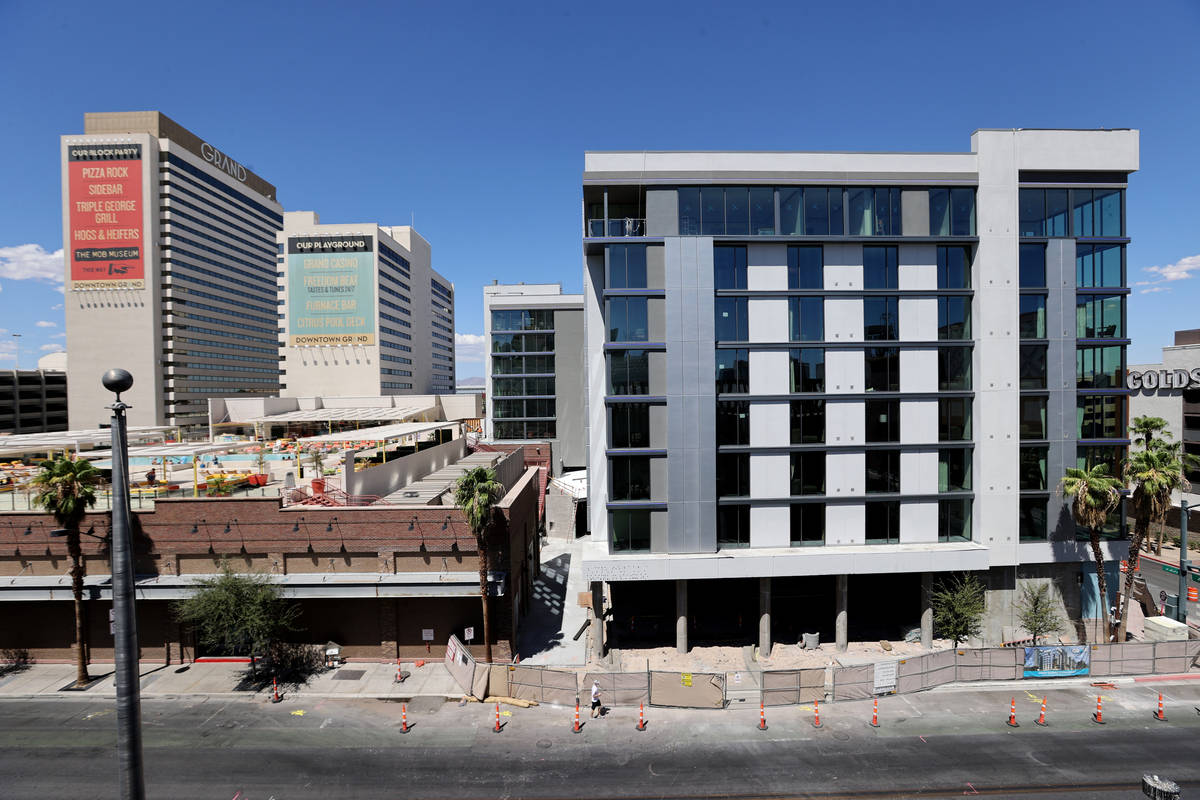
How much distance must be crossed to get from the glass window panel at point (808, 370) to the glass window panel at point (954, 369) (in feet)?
21.7

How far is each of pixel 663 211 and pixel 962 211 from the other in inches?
638

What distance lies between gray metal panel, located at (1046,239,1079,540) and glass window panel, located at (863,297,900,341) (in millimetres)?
8263

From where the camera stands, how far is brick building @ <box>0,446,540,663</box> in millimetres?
26484

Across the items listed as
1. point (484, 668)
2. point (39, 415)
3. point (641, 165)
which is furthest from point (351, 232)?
point (484, 668)

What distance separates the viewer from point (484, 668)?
24.4 metres

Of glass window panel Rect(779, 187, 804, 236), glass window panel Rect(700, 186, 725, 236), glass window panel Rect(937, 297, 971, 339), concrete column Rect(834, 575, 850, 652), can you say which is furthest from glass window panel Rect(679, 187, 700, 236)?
concrete column Rect(834, 575, 850, 652)

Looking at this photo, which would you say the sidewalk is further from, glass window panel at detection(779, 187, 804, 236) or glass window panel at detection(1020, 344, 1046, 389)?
glass window panel at detection(1020, 344, 1046, 389)

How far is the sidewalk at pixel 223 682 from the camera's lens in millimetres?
24672

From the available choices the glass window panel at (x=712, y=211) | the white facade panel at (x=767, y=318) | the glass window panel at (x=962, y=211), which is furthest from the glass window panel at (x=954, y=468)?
the glass window panel at (x=712, y=211)

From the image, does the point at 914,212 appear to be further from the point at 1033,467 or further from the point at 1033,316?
the point at 1033,467

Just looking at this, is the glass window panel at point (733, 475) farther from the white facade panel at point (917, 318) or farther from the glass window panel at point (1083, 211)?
the glass window panel at point (1083, 211)

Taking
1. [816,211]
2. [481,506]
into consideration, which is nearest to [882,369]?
[816,211]

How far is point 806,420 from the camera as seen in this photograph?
28891mm

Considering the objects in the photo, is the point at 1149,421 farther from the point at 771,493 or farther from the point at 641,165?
the point at 641,165
